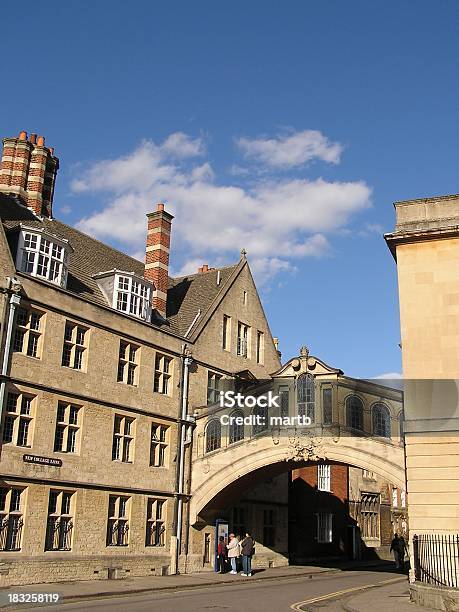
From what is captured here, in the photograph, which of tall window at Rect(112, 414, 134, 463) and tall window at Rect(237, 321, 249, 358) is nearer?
tall window at Rect(112, 414, 134, 463)

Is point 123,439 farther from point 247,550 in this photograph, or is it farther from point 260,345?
point 260,345

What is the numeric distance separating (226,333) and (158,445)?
7.33 m

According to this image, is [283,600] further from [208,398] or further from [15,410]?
[208,398]

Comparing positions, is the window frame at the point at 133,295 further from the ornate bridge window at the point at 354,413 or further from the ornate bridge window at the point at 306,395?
the ornate bridge window at the point at 354,413

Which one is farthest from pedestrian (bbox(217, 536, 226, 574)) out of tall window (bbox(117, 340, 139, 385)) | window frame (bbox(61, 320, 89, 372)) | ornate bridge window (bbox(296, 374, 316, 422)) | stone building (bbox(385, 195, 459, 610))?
stone building (bbox(385, 195, 459, 610))

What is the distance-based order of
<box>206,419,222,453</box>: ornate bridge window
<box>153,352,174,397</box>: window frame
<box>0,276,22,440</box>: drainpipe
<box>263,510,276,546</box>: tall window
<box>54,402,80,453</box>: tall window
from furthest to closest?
<box>263,510,276,546</box>: tall window, <box>206,419,222,453</box>: ornate bridge window, <box>153,352,174,397</box>: window frame, <box>54,402,80,453</box>: tall window, <box>0,276,22,440</box>: drainpipe

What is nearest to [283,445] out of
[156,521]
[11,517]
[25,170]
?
[156,521]

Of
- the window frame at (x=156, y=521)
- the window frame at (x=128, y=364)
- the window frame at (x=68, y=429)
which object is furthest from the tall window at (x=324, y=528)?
the window frame at (x=68, y=429)

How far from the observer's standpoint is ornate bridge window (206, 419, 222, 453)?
98.7 ft

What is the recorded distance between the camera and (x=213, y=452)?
29.7 metres

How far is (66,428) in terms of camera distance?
24250 mm

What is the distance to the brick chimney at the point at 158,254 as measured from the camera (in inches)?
1235

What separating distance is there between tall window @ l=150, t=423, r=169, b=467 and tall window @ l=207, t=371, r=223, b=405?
319 centimetres

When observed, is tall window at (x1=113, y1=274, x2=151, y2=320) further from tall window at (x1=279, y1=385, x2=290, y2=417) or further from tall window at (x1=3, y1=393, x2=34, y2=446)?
tall window at (x1=279, y1=385, x2=290, y2=417)
